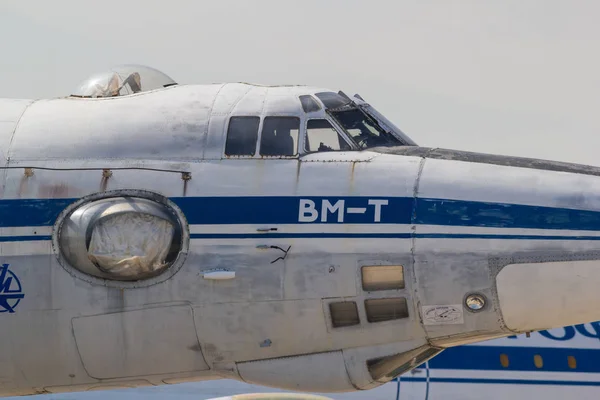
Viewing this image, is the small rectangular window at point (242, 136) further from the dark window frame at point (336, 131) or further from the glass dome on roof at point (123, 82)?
the glass dome on roof at point (123, 82)

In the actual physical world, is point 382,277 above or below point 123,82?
below

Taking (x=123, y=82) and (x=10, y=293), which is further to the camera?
(x=123, y=82)

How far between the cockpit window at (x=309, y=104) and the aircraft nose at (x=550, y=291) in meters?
2.84

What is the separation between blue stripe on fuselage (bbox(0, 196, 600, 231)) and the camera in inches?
446

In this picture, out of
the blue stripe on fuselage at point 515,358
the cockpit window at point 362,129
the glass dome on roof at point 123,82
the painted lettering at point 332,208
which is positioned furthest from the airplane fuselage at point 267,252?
the blue stripe on fuselage at point 515,358

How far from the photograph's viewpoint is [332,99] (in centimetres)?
1274

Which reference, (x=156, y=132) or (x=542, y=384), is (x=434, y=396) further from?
(x=156, y=132)

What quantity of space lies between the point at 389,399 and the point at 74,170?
11.1 m

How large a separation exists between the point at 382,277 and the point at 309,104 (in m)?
2.25

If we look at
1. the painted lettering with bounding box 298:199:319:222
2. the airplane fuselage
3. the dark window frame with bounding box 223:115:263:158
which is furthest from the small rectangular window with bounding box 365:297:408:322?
the dark window frame with bounding box 223:115:263:158

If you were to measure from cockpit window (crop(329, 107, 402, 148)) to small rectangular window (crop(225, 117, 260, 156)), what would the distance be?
3.08 feet

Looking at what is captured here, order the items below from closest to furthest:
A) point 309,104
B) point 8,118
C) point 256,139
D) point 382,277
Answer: point 382,277, point 256,139, point 309,104, point 8,118

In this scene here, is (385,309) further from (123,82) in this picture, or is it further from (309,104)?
(123,82)

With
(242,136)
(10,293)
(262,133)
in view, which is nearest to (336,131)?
(262,133)
